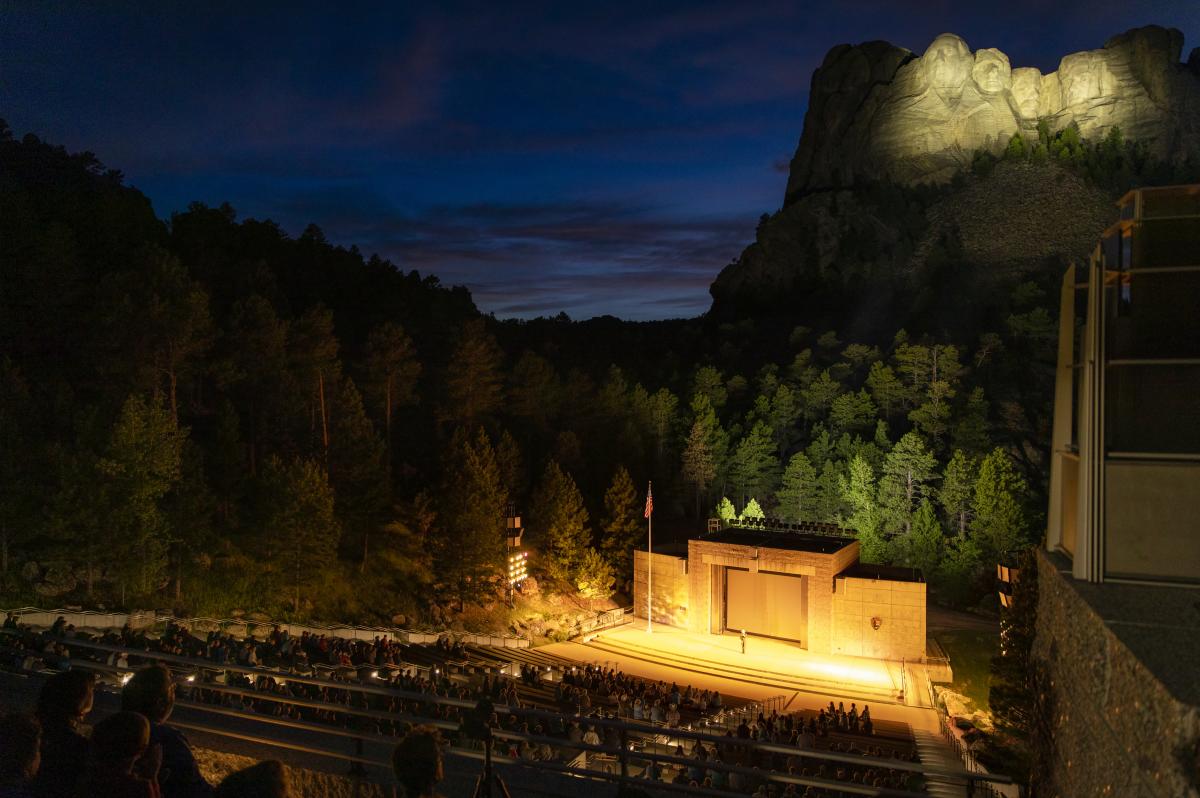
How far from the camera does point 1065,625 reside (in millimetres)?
8680

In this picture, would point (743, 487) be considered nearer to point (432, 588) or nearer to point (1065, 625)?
point (432, 588)

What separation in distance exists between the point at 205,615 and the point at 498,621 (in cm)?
1212

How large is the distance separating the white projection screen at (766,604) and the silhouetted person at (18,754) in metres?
33.7

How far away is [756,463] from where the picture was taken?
180ft

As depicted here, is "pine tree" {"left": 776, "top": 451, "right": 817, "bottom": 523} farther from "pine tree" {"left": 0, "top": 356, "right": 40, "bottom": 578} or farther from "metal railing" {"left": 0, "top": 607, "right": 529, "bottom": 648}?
"pine tree" {"left": 0, "top": 356, "right": 40, "bottom": 578}

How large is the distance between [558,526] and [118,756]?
114ft

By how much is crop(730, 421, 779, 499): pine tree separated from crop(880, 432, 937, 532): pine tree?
9228 millimetres

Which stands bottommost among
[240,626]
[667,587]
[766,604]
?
Answer: [766,604]

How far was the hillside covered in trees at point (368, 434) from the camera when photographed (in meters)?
26.0

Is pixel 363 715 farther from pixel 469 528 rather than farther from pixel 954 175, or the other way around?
pixel 954 175

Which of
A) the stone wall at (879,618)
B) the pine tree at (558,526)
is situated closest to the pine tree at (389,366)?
the pine tree at (558,526)

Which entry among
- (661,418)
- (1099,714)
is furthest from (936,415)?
(1099,714)

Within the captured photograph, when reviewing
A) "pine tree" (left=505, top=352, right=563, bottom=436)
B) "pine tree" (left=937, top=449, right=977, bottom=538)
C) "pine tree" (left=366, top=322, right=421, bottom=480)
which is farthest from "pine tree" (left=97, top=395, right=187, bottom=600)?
"pine tree" (left=937, top=449, right=977, bottom=538)

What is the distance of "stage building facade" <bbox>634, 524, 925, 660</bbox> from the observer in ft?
106
